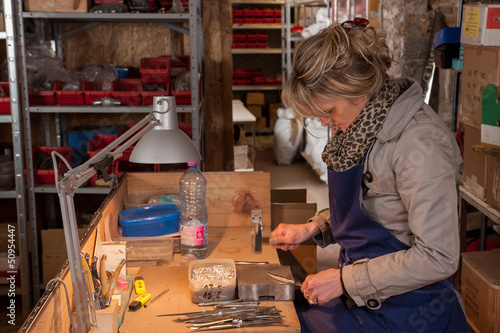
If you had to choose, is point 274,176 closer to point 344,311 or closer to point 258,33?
point 258,33

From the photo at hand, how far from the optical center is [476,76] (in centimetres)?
271

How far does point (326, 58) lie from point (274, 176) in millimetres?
5379

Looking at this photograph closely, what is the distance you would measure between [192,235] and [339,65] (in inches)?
32.8

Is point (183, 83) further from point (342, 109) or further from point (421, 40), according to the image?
point (342, 109)

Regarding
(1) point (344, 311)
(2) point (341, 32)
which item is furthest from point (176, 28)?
(1) point (344, 311)

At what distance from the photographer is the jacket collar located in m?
1.68

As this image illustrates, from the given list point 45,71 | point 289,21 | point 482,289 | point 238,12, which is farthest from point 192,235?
point 238,12

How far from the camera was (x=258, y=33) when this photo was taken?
8.80 meters

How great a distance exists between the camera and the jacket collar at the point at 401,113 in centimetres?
168

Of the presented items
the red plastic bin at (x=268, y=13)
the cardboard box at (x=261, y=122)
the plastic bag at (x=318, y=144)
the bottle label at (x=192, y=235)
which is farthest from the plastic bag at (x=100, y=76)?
the cardboard box at (x=261, y=122)

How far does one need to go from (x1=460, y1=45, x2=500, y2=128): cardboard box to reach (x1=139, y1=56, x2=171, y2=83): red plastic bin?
172 cm

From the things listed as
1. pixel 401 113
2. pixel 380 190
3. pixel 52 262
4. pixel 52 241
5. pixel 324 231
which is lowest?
pixel 52 262

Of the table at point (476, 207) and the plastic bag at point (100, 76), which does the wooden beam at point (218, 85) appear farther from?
the table at point (476, 207)

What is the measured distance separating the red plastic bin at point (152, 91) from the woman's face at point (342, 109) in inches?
70.6
